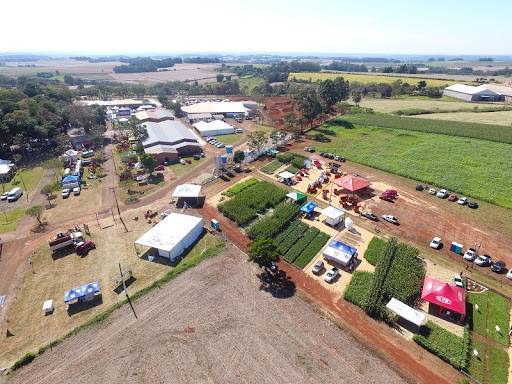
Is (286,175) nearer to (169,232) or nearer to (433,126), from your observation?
(169,232)

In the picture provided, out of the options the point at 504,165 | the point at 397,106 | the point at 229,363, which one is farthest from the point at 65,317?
the point at 397,106

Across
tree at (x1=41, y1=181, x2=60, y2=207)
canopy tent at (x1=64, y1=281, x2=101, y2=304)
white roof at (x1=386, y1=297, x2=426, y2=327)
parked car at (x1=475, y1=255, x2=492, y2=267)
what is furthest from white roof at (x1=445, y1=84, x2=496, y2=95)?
canopy tent at (x1=64, y1=281, x2=101, y2=304)

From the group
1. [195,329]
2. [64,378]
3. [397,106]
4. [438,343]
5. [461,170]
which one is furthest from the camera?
[397,106]

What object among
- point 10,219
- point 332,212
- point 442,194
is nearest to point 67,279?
point 10,219

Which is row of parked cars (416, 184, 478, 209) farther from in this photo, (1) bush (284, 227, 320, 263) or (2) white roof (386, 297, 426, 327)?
(2) white roof (386, 297, 426, 327)

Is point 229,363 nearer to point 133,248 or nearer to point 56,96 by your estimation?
point 133,248

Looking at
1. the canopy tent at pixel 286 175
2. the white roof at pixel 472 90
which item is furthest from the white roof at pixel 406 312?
the white roof at pixel 472 90
